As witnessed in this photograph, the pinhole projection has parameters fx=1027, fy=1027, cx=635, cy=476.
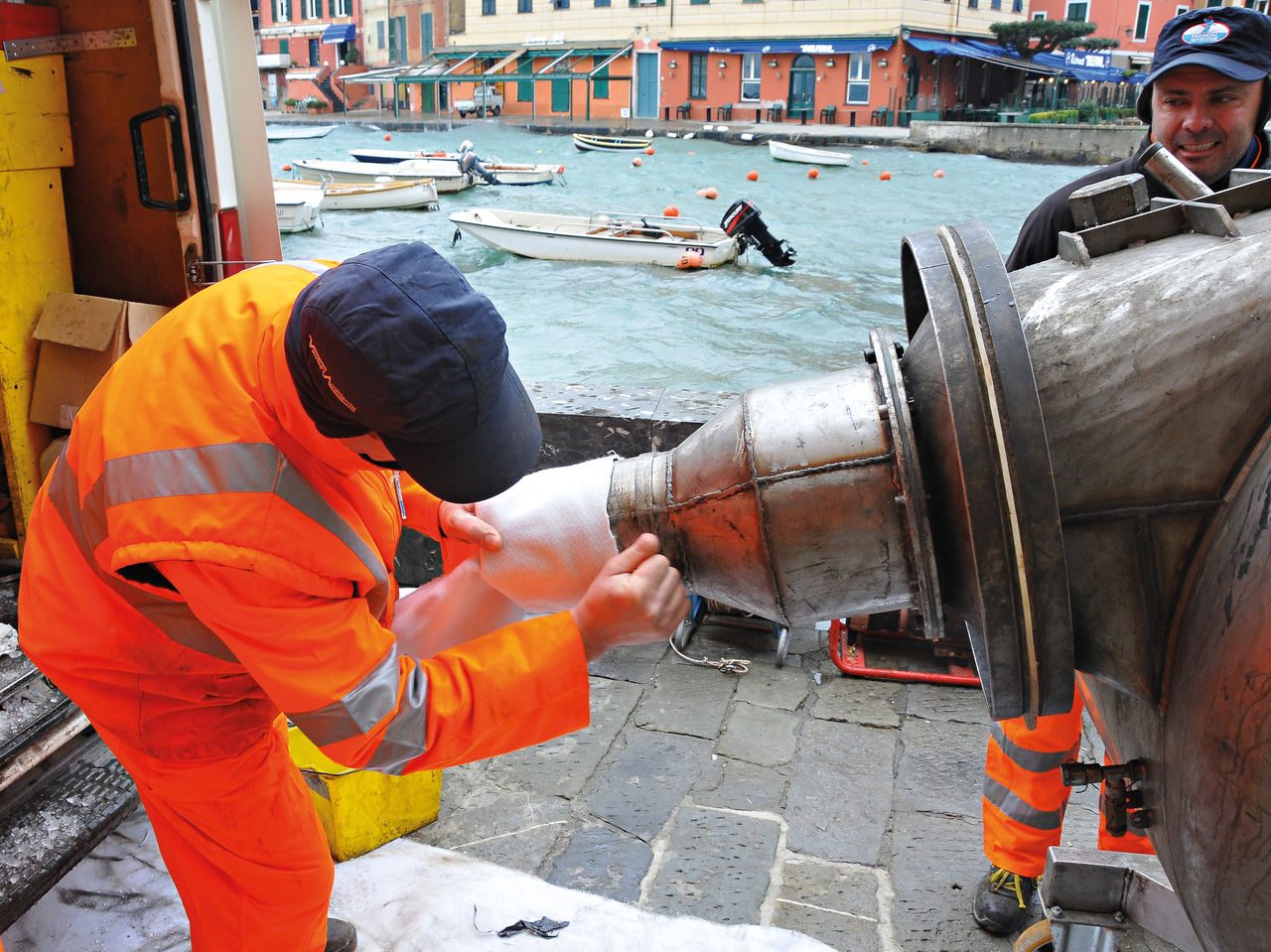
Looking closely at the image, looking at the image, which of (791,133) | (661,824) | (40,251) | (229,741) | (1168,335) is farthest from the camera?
(791,133)

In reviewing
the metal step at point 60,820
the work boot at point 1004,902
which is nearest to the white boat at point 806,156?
the work boot at point 1004,902

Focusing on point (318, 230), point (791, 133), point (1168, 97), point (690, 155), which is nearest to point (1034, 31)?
point (791, 133)

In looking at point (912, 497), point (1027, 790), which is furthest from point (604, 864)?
point (912, 497)

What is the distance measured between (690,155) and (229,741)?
40.9 meters

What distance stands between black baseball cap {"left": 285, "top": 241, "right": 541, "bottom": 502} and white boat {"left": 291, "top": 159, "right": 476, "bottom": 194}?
1125 inches

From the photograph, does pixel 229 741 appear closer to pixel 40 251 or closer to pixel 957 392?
pixel 957 392

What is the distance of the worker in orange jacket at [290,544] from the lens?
4.91ft

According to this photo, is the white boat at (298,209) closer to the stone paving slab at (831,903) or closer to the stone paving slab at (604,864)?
the stone paving slab at (604,864)

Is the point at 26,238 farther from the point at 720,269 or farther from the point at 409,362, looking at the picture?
the point at 720,269

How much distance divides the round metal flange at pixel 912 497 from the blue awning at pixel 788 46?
49.3 m

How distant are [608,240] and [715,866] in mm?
16396

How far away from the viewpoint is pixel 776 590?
1335 millimetres

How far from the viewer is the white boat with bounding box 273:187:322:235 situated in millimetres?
22125

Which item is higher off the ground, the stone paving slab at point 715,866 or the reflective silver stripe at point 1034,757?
the reflective silver stripe at point 1034,757
